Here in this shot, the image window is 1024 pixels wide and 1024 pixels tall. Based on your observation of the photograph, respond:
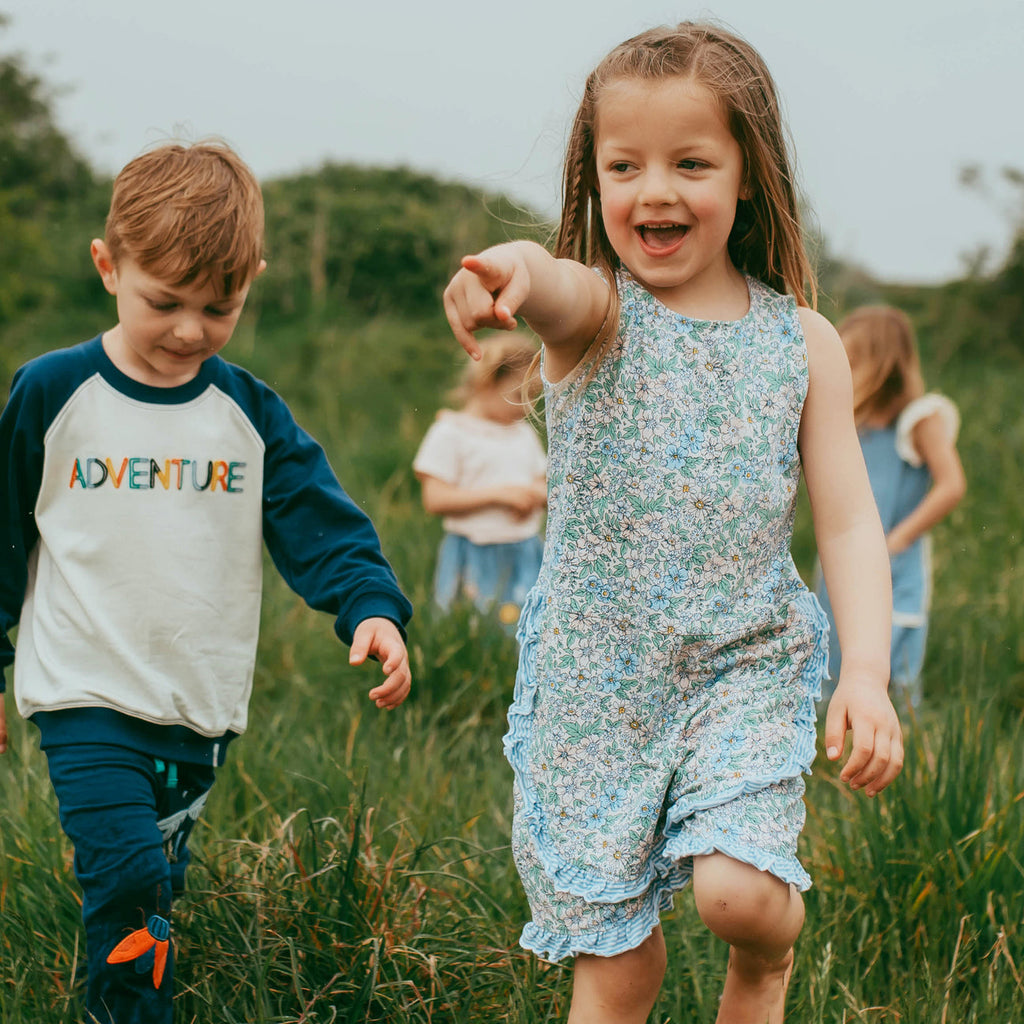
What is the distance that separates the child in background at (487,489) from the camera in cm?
506

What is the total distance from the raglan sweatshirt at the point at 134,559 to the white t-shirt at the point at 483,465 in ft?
9.20

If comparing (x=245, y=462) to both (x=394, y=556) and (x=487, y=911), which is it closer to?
(x=487, y=911)

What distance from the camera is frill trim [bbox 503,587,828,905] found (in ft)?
6.19

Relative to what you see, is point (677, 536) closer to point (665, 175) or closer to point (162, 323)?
point (665, 175)

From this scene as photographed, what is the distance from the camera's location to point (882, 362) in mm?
5113

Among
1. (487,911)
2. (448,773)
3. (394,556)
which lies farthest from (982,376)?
(487,911)

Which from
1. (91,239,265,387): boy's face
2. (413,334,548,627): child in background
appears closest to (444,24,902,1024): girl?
(91,239,265,387): boy's face

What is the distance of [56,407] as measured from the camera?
7.06 ft

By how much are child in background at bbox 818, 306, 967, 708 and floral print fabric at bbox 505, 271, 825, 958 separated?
306 cm

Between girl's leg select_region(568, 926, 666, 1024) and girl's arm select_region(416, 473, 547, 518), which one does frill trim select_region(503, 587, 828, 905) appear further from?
girl's arm select_region(416, 473, 547, 518)

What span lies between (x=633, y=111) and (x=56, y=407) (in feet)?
3.36

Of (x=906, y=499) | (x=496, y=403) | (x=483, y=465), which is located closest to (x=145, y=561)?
(x=483, y=465)

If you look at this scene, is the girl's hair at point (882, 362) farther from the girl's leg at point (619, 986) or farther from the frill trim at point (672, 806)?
the girl's leg at point (619, 986)

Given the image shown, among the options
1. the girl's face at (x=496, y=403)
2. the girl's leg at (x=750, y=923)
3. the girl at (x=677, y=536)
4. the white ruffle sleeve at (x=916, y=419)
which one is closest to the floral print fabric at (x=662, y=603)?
the girl at (x=677, y=536)
